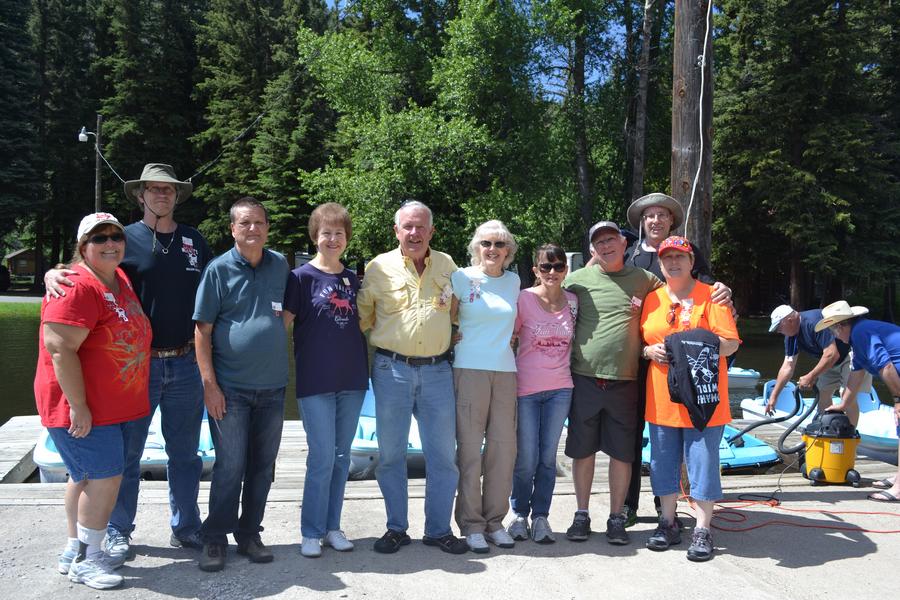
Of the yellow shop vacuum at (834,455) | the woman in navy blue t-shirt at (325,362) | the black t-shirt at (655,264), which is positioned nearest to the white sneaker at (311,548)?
the woman in navy blue t-shirt at (325,362)

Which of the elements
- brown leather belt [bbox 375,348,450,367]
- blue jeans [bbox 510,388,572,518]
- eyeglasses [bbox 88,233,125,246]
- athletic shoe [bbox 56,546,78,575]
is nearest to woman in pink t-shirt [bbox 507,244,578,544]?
blue jeans [bbox 510,388,572,518]

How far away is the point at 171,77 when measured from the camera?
1454 inches

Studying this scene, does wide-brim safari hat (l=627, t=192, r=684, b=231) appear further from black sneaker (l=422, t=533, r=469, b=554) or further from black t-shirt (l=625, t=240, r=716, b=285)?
black sneaker (l=422, t=533, r=469, b=554)

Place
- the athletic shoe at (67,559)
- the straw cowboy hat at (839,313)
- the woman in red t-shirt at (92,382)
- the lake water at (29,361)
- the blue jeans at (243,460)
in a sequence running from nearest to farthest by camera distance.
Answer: the woman in red t-shirt at (92,382), the athletic shoe at (67,559), the blue jeans at (243,460), the straw cowboy hat at (839,313), the lake water at (29,361)

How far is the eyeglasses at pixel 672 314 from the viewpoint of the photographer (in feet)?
13.3

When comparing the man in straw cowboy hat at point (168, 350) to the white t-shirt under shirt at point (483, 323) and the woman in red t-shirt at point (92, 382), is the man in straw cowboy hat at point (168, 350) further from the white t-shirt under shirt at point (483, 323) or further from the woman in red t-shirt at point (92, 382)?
the white t-shirt under shirt at point (483, 323)

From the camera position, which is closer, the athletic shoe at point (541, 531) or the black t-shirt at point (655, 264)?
the athletic shoe at point (541, 531)

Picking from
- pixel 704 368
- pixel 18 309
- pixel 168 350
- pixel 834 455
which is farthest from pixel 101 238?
pixel 18 309

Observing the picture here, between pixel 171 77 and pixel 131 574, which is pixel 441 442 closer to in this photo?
pixel 131 574

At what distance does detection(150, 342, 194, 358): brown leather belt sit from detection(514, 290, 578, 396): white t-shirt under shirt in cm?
185

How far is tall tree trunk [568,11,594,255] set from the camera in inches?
869

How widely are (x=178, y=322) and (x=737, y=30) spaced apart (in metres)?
26.0

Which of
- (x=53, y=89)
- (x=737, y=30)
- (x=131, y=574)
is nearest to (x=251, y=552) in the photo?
(x=131, y=574)

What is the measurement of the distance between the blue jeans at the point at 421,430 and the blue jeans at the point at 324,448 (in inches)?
6.6
